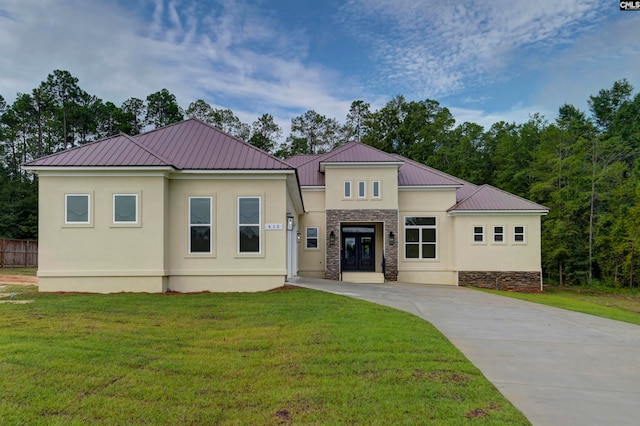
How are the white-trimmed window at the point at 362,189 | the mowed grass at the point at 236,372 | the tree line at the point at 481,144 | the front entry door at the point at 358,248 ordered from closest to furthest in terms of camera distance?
the mowed grass at the point at 236,372 < the white-trimmed window at the point at 362,189 < the front entry door at the point at 358,248 < the tree line at the point at 481,144

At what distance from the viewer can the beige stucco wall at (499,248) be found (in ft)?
68.5

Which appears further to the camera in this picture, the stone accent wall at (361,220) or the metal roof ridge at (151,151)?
the stone accent wall at (361,220)

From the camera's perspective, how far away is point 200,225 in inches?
534

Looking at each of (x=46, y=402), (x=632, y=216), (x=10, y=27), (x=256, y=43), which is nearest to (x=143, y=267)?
(x=46, y=402)

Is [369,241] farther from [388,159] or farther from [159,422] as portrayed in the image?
[159,422]

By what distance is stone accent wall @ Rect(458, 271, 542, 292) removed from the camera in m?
20.7

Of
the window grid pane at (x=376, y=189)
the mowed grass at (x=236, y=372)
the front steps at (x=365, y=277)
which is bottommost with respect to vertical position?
the front steps at (x=365, y=277)

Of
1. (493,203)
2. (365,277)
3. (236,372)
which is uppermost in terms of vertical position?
(493,203)

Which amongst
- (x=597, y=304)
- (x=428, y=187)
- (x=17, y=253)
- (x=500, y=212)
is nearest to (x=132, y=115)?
(x=17, y=253)

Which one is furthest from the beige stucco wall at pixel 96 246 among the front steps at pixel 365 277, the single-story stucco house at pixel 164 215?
the front steps at pixel 365 277

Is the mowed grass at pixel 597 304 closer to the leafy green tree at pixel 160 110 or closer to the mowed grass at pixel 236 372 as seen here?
the mowed grass at pixel 236 372

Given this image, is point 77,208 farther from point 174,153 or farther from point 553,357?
point 553,357

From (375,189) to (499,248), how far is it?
7.24 meters

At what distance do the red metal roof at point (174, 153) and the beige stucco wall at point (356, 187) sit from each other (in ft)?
24.2
